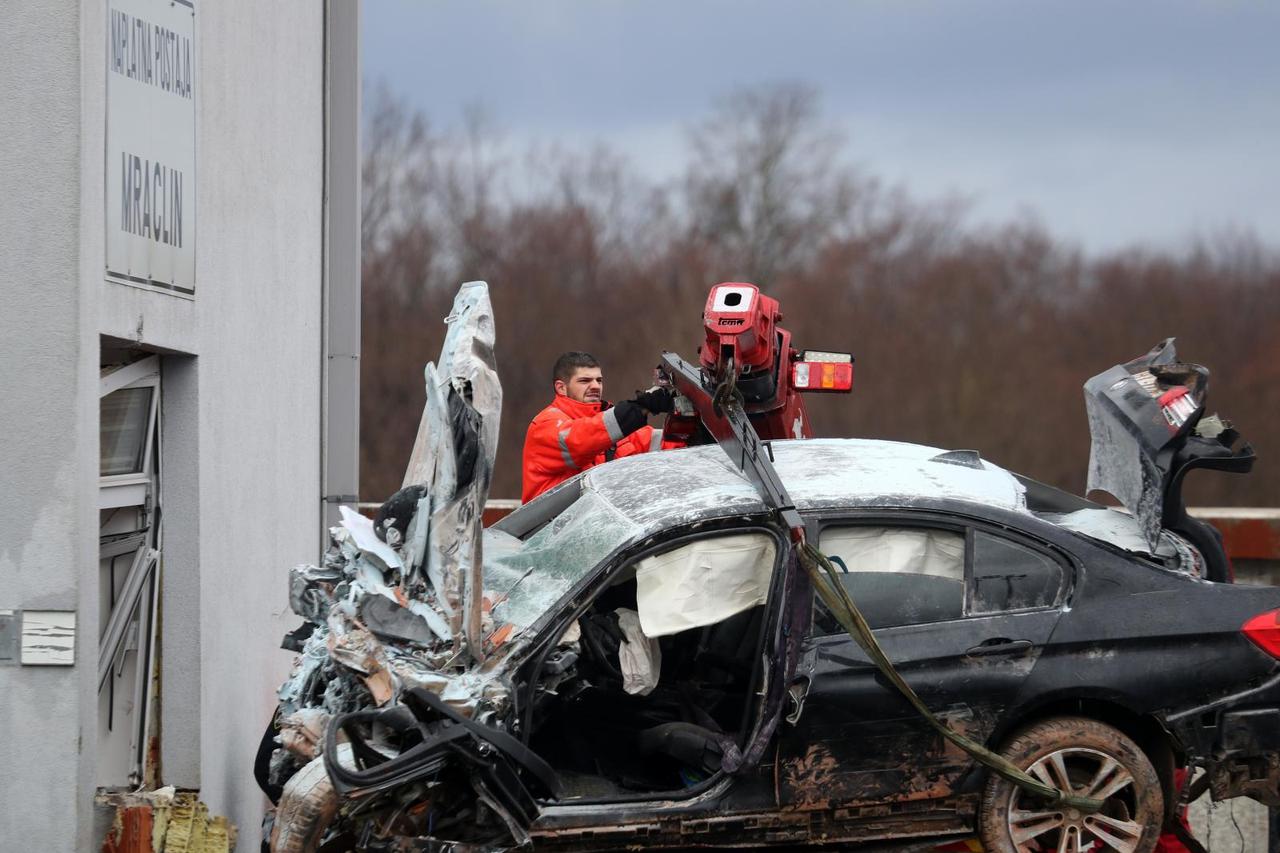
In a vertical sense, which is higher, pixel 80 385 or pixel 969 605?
pixel 80 385

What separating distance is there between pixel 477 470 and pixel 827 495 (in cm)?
129

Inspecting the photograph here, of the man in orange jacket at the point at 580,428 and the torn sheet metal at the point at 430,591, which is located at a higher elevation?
the man in orange jacket at the point at 580,428

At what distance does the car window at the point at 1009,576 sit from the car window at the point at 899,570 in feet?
0.23

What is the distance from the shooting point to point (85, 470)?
5656mm

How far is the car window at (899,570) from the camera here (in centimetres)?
537

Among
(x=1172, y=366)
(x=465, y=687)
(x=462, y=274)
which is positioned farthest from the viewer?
(x=462, y=274)

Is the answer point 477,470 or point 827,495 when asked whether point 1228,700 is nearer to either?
point 827,495

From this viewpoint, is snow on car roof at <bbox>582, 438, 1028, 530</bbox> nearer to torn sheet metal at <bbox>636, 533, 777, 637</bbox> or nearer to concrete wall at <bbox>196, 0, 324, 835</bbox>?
torn sheet metal at <bbox>636, 533, 777, 637</bbox>

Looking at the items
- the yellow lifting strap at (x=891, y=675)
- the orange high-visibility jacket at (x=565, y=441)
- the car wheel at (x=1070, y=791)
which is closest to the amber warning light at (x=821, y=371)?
the orange high-visibility jacket at (x=565, y=441)

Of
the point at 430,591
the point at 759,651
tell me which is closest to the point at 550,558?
the point at 430,591

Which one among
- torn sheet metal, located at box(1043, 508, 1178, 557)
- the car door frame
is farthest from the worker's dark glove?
torn sheet metal, located at box(1043, 508, 1178, 557)

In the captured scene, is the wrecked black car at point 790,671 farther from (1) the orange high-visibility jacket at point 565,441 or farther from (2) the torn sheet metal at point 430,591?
(1) the orange high-visibility jacket at point 565,441

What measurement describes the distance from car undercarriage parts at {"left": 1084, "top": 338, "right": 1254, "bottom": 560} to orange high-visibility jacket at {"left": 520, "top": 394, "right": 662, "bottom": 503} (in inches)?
90.6

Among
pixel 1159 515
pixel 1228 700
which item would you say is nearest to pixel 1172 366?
pixel 1159 515
